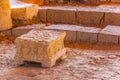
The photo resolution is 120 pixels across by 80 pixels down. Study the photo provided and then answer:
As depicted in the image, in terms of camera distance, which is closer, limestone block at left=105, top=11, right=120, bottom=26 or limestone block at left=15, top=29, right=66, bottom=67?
limestone block at left=15, top=29, right=66, bottom=67

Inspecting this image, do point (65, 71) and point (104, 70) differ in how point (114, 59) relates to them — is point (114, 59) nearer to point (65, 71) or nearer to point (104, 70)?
point (104, 70)

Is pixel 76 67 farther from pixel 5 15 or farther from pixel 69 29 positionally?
pixel 5 15

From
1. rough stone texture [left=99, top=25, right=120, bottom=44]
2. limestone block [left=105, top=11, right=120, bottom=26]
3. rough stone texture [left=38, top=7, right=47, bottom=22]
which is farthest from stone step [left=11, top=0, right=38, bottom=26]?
rough stone texture [left=99, top=25, right=120, bottom=44]

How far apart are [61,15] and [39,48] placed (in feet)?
7.18

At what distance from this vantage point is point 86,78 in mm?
4086

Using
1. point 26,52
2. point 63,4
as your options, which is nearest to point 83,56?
point 26,52

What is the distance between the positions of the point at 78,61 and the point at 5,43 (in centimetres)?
164

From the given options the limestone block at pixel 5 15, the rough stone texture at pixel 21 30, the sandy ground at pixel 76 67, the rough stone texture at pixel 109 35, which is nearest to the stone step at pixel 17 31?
the rough stone texture at pixel 21 30

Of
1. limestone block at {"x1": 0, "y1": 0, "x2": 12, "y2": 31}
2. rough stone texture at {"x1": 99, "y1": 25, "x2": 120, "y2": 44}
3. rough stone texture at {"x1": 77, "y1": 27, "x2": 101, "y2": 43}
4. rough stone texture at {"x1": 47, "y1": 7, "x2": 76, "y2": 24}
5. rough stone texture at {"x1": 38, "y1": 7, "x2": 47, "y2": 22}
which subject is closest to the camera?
rough stone texture at {"x1": 99, "y1": 25, "x2": 120, "y2": 44}

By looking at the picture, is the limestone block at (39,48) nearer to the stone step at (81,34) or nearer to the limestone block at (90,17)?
the stone step at (81,34)

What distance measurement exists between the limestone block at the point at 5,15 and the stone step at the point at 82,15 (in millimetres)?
815

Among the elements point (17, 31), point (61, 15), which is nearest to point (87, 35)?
point (61, 15)

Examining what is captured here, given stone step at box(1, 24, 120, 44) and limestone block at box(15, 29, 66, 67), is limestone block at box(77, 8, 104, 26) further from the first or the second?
limestone block at box(15, 29, 66, 67)

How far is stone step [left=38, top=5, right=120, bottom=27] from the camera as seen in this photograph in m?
6.23
